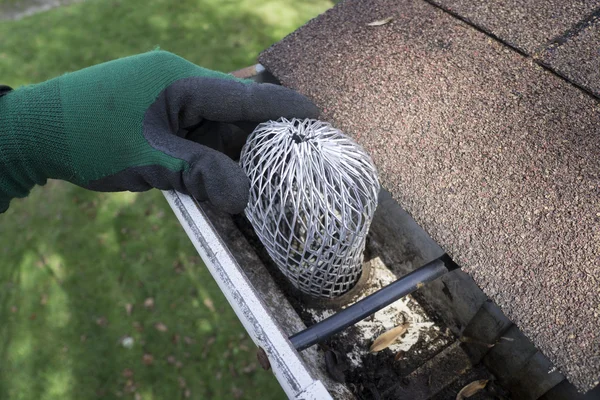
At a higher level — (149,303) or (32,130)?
(32,130)

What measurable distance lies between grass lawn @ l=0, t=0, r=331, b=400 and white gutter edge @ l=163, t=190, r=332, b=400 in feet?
4.51

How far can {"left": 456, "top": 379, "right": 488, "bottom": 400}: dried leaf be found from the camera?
1.66 meters

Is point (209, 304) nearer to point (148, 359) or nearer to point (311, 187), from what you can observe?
point (148, 359)

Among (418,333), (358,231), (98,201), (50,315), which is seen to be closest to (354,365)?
(418,333)

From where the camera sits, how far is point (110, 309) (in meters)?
2.67

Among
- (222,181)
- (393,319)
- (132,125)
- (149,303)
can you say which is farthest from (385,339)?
(149,303)

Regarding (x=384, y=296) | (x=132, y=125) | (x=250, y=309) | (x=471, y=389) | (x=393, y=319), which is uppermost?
(x=132, y=125)

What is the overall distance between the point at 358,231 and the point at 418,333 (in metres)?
0.69

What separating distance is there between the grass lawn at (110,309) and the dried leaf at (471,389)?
1108 millimetres

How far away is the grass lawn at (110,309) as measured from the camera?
8.04 ft

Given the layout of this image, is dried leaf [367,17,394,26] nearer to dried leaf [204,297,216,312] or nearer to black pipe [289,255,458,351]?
black pipe [289,255,458,351]

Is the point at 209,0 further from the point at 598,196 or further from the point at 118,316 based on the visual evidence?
the point at 598,196

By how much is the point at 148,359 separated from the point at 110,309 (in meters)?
0.41

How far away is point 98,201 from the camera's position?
3104 mm
